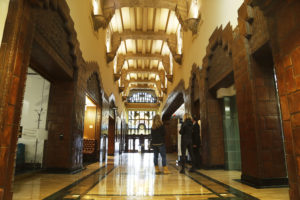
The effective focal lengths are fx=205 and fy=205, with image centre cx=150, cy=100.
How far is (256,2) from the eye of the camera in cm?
230

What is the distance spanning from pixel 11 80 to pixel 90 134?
5952mm

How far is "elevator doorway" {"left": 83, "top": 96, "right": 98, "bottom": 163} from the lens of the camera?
7297 mm

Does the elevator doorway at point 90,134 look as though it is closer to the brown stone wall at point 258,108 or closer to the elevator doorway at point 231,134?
the elevator doorway at point 231,134

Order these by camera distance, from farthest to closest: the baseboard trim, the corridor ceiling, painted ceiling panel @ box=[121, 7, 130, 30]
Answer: painted ceiling panel @ box=[121, 7, 130, 30]
the corridor ceiling
the baseboard trim

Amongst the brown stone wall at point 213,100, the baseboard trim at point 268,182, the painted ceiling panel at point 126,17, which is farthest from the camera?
the painted ceiling panel at point 126,17

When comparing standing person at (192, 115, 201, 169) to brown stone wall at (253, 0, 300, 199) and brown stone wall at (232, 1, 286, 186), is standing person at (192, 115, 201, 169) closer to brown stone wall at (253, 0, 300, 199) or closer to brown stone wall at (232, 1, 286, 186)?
brown stone wall at (232, 1, 286, 186)

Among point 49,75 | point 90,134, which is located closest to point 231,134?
point 49,75

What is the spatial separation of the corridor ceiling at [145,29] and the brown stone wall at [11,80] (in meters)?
5.09

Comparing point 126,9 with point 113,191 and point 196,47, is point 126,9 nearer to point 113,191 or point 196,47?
point 196,47

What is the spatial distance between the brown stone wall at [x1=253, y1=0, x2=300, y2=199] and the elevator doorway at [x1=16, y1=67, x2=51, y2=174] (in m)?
4.70

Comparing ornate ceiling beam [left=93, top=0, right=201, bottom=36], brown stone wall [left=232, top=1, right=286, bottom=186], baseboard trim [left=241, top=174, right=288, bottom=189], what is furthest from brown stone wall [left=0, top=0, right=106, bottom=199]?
baseboard trim [left=241, top=174, right=288, bottom=189]

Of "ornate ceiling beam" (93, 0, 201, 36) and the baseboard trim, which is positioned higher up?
"ornate ceiling beam" (93, 0, 201, 36)

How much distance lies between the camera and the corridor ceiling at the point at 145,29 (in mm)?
7477

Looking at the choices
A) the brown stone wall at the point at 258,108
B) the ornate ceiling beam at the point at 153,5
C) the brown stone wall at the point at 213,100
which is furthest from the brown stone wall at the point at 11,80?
the ornate ceiling beam at the point at 153,5
